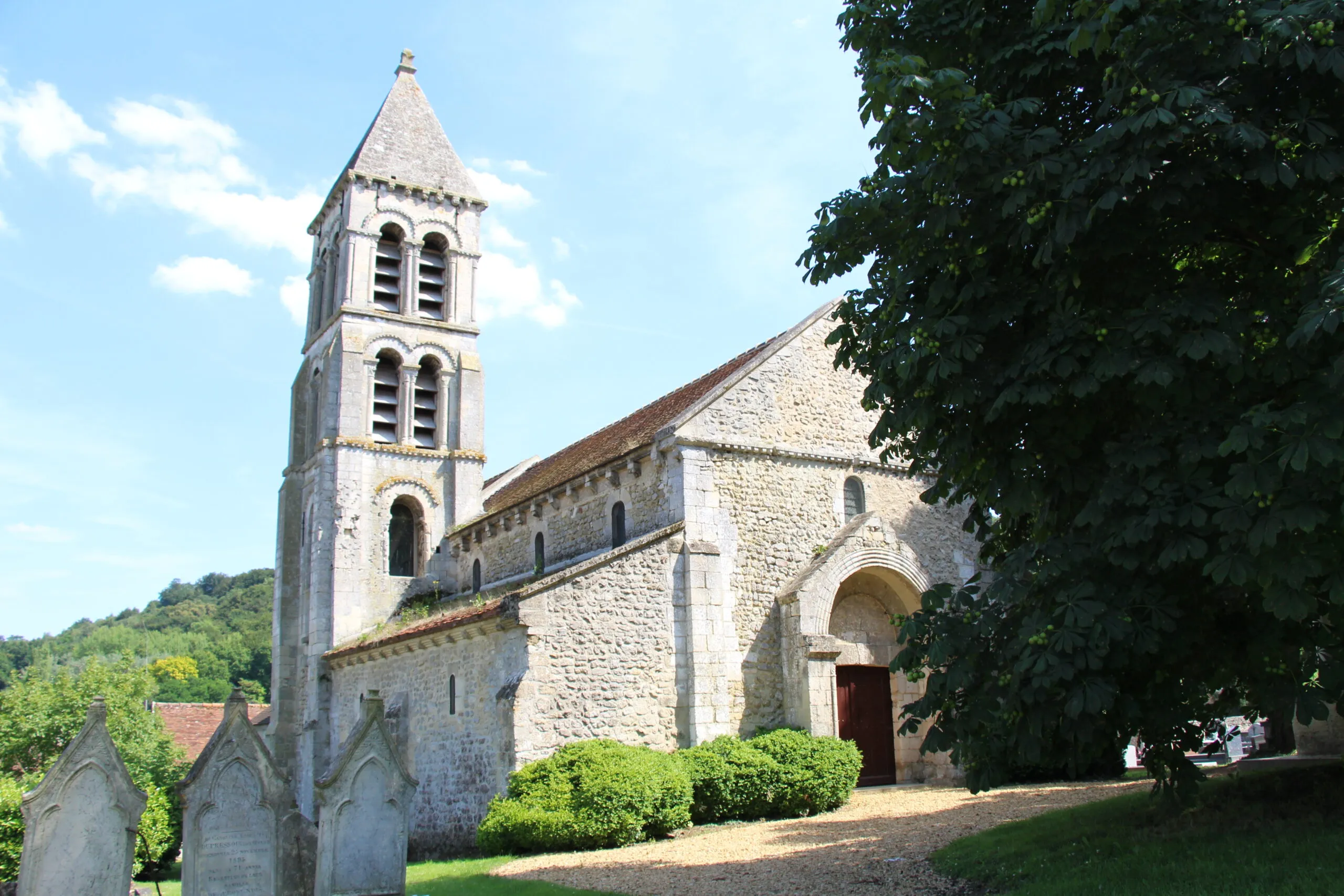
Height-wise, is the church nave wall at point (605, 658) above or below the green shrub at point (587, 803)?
above

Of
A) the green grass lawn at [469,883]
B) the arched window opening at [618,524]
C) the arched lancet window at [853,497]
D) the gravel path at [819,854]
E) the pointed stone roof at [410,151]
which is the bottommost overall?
the green grass lawn at [469,883]

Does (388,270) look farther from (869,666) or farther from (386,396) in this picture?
(869,666)

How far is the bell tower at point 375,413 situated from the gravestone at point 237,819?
15386mm

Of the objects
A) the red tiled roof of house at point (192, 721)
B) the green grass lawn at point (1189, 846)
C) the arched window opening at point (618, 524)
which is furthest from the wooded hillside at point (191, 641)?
the green grass lawn at point (1189, 846)

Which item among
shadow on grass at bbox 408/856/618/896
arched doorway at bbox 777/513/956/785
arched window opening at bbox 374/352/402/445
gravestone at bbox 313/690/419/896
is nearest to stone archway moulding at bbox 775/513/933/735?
arched doorway at bbox 777/513/956/785

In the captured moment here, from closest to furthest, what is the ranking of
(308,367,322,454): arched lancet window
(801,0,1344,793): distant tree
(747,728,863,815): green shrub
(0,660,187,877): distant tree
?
(801,0,1344,793): distant tree < (747,728,863,815): green shrub < (0,660,187,877): distant tree < (308,367,322,454): arched lancet window

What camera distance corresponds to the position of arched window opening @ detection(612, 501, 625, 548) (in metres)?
19.3

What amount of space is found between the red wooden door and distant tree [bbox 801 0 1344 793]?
10.9 m

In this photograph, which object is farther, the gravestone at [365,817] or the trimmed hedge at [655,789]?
the trimmed hedge at [655,789]

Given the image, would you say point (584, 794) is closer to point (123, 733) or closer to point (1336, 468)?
point (1336, 468)

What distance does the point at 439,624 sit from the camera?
60.5 feet

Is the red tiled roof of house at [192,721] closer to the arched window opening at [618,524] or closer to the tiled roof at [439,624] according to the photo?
the tiled roof at [439,624]

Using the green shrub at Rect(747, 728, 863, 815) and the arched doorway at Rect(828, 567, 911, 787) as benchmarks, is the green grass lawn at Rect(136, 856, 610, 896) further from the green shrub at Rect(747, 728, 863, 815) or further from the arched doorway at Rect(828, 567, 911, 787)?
the arched doorway at Rect(828, 567, 911, 787)

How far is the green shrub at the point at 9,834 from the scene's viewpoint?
649 inches
